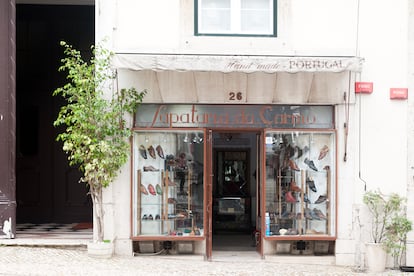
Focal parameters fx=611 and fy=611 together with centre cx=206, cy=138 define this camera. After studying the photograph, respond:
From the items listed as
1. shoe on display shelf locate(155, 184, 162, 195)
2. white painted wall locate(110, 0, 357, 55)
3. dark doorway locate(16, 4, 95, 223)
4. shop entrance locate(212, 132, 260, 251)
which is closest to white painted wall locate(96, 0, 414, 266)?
white painted wall locate(110, 0, 357, 55)

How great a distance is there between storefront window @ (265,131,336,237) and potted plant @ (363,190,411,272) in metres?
0.78

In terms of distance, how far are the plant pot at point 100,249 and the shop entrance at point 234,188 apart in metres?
3.60

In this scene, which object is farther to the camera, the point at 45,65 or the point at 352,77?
the point at 45,65

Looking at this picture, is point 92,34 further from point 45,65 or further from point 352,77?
point 352,77

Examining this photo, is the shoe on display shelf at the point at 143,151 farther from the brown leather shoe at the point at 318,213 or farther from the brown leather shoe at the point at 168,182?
the brown leather shoe at the point at 318,213

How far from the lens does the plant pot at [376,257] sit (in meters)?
10.1

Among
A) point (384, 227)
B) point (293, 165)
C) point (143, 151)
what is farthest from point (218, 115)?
point (384, 227)

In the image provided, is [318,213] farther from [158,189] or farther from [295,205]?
[158,189]

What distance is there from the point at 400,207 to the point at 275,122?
2.56m

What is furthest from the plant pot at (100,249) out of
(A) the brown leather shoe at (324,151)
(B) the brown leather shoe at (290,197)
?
Answer: (A) the brown leather shoe at (324,151)

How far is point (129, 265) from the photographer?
31.7 feet

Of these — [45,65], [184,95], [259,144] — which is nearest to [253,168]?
[259,144]

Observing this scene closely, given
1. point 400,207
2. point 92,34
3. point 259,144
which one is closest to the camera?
point 400,207

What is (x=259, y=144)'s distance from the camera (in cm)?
1108
